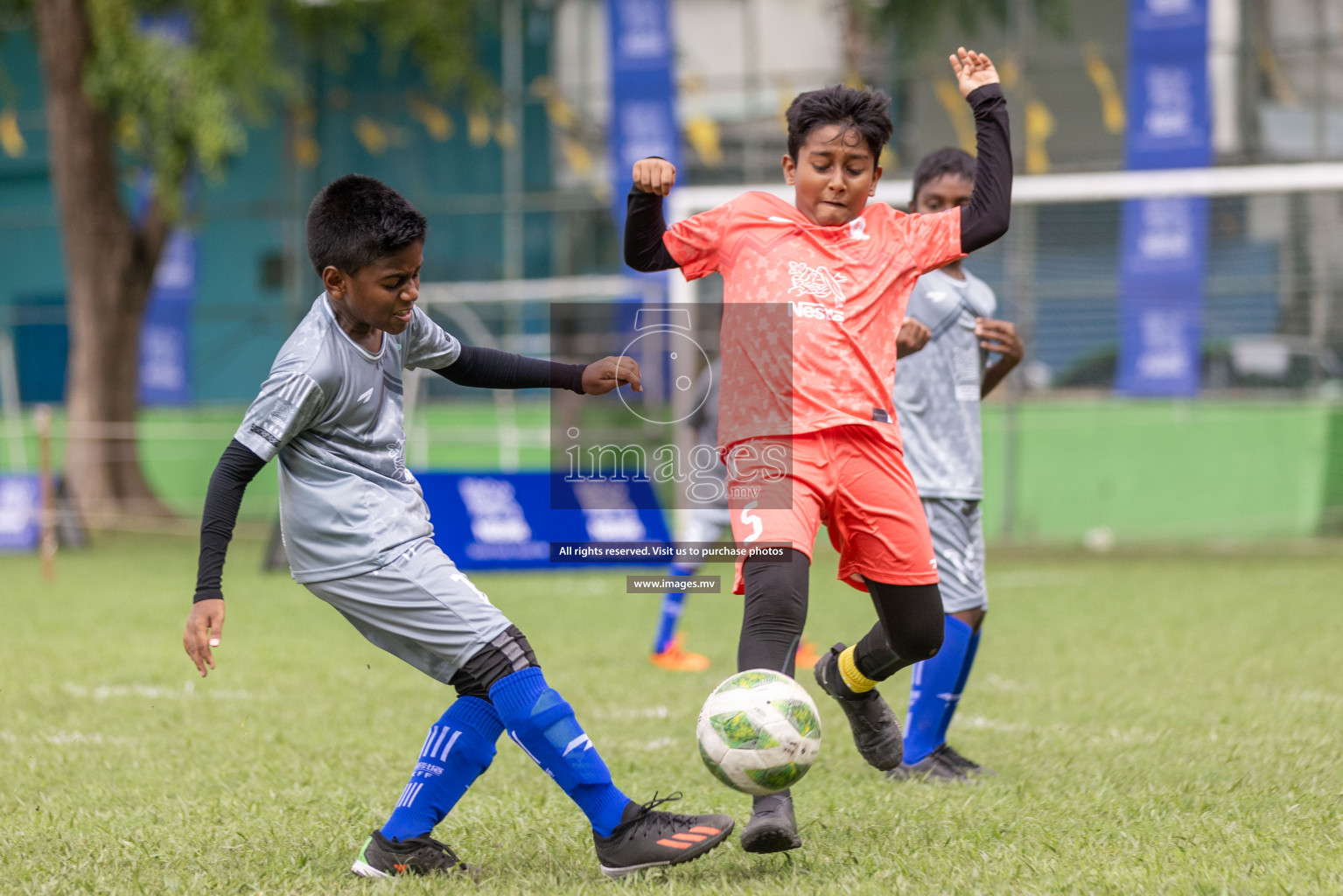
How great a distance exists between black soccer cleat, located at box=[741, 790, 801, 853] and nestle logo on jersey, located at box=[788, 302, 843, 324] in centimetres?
123

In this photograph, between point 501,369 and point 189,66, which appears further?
point 189,66

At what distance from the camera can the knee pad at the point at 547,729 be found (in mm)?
3416

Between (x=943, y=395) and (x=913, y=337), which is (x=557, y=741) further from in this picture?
(x=943, y=395)

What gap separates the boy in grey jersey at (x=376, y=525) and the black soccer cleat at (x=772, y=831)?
0.25 feet

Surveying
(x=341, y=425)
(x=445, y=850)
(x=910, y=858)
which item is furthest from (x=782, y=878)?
(x=341, y=425)

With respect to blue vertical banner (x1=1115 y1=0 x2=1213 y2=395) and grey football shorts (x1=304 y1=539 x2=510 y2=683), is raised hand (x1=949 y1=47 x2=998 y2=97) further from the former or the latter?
blue vertical banner (x1=1115 y1=0 x2=1213 y2=395)

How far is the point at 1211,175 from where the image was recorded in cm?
1205

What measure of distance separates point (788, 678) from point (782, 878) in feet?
1.54

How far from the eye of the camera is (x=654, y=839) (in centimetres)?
343

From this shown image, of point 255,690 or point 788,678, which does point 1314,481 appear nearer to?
point 255,690

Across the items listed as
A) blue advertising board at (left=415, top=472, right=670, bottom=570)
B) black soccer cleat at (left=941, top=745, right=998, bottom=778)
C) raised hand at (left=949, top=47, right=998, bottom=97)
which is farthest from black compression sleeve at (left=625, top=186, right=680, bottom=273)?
blue advertising board at (left=415, top=472, right=670, bottom=570)

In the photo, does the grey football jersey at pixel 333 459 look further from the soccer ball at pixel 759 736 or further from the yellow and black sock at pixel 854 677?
the yellow and black sock at pixel 854 677

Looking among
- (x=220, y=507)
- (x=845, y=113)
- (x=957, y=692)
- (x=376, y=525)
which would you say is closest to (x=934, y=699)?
(x=957, y=692)

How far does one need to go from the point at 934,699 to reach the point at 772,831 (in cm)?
160
